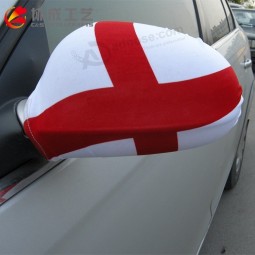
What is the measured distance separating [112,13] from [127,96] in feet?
2.91

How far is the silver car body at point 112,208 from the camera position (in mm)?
870

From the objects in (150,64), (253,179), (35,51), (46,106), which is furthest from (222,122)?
(253,179)

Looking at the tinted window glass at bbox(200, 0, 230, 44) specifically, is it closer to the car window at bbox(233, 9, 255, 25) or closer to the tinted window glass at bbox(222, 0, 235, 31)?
the tinted window glass at bbox(222, 0, 235, 31)

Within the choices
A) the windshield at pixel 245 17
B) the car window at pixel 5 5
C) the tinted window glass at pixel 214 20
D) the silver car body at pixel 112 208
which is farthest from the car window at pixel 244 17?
the car window at pixel 5 5

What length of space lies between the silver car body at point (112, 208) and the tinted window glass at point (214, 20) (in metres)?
0.81

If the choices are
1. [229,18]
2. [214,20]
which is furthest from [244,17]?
[214,20]

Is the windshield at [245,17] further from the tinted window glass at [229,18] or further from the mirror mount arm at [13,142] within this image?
the mirror mount arm at [13,142]

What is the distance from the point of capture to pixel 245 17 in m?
9.38

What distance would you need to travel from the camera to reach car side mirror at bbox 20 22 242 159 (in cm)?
72

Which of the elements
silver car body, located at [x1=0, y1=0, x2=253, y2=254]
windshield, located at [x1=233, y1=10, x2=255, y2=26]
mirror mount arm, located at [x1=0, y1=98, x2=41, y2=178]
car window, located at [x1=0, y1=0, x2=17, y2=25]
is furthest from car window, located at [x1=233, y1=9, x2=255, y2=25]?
mirror mount arm, located at [x1=0, y1=98, x2=41, y2=178]

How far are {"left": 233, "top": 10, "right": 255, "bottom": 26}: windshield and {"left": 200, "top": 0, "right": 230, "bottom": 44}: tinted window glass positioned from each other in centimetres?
645

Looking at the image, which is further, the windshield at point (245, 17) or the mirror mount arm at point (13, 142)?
the windshield at point (245, 17)

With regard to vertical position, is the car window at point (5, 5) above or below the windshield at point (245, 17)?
above

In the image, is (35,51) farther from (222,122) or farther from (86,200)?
(222,122)
